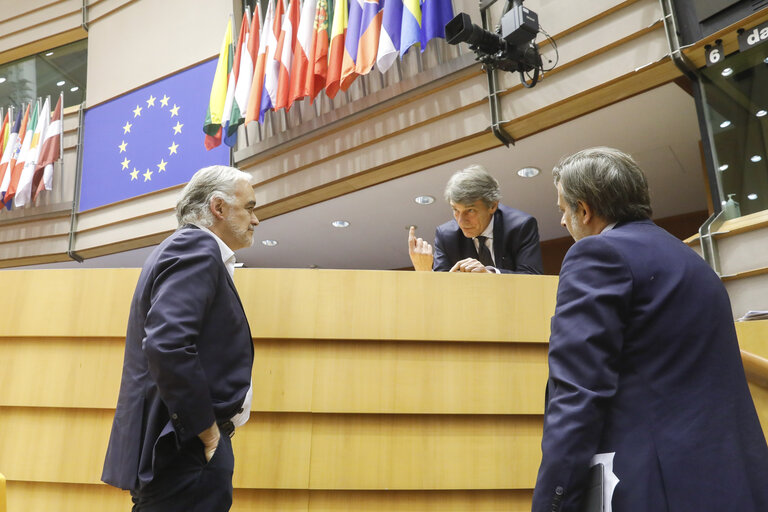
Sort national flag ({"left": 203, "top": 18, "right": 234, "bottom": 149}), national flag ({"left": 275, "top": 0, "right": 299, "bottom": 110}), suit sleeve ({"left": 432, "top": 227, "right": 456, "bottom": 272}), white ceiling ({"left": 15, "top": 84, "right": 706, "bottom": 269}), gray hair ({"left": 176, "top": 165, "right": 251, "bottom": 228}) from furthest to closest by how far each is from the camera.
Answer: national flag ({"left": 203, "top": 18, "right": 234, "bottom": 149}), national flag ({"left": 275, "top": 0, "right": 299, "bottom": 110}), white ceiling ({"left": 15, "top": 84, "right": 706, "bottom": 269}), suit sleeve ({"left": 432, "top": 227, "right": 456, "bottom": 272}), gray hair ({"left": 176, "top": 165, "right": 251, "bottom": 228})

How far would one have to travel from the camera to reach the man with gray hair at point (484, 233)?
3025mm

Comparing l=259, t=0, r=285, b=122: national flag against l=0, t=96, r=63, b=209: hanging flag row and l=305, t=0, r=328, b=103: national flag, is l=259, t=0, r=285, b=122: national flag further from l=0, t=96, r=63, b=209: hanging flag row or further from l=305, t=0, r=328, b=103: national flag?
l=0, t=96, r=63, b=209: hanging flag row

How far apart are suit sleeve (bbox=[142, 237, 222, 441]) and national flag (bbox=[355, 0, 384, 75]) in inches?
170

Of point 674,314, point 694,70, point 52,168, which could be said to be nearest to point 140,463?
point 674,314

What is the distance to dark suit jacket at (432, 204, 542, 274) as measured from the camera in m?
3.02

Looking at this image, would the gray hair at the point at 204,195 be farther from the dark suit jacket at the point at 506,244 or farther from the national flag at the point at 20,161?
the national flag at the point at 20,161

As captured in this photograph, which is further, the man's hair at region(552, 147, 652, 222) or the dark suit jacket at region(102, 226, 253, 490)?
the dark suit jacket at region(102, 226, 253, 490)

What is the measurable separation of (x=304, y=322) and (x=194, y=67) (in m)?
6.58

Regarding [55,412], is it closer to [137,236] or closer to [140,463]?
[140,463]

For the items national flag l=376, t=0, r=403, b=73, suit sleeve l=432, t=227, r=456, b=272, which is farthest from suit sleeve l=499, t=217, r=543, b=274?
national flag l=376, t=0, r=403, b=73

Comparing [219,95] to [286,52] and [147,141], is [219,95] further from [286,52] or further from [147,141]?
[147,141]

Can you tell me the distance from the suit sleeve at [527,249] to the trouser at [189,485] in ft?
5.64

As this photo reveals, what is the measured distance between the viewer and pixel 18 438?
2324mm

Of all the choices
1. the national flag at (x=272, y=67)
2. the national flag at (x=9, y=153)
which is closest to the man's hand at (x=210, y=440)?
the national flag at (x=272, y=67)
